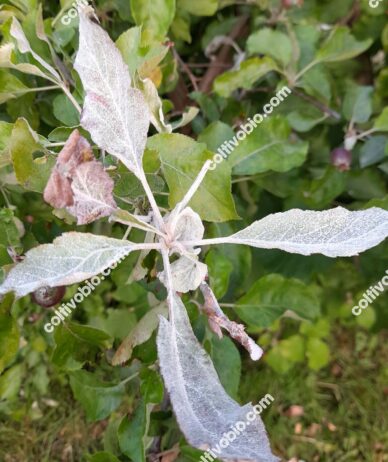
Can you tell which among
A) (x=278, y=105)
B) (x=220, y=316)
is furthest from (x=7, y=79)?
(x=278, y=105)

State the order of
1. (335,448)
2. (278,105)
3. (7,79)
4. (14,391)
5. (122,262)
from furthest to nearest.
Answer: (335,448) < (14,391) < (278,105) < (122,262) < (7,79)

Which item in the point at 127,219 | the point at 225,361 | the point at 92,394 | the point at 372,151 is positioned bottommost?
the point at 92,394

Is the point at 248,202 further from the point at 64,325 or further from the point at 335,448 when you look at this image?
the point at 335,448

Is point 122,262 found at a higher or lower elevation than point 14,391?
higher

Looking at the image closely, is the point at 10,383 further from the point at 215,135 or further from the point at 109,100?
the point at 109,100

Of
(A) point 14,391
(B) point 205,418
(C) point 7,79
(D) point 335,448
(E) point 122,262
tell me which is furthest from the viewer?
(D) point 335,448

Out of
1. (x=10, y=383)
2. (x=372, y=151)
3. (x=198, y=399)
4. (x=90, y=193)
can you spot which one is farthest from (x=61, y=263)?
(x=10, y=383)
